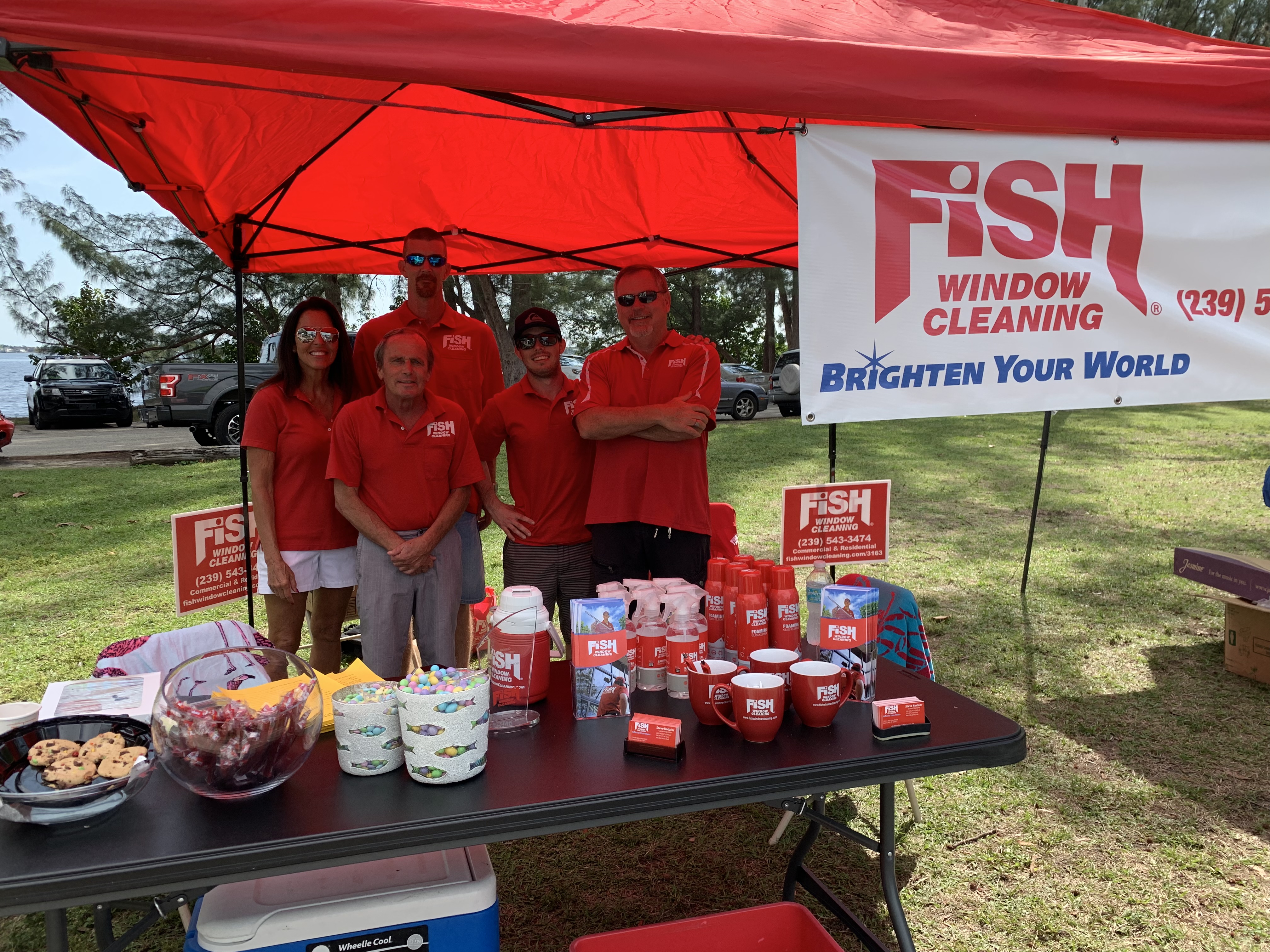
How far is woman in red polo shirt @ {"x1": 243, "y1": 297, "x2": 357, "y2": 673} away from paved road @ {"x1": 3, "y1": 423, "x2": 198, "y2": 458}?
36.3ft

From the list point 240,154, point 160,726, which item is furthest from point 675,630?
point 240,154

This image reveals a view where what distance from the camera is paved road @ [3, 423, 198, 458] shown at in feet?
43.2

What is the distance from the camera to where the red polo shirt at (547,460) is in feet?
10.5

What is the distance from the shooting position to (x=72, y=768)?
1591 mm

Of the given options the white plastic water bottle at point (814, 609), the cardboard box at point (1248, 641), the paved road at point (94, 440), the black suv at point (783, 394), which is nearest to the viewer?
the white plastic water bottle at point (814, 609)

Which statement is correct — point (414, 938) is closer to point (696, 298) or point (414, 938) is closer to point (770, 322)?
point (696, 298)

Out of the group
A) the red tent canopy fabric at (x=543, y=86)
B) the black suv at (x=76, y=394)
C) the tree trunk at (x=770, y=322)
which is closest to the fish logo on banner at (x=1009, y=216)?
the red tent canopy fabric at (x=543, y=86)

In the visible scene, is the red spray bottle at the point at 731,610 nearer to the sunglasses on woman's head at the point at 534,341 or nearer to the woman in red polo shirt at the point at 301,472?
the sunglasses on woman's head at the point at 534,341

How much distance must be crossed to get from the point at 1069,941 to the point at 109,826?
236cm

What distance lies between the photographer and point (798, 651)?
2246 millimetres

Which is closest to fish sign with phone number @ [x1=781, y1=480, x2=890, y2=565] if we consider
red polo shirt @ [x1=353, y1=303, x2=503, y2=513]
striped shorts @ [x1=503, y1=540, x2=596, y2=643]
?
striped shorts @ [x1=503, y1=540, x2=596, y2=643]

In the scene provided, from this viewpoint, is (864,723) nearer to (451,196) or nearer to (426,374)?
(426,374)

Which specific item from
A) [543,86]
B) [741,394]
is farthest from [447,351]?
[741,394]

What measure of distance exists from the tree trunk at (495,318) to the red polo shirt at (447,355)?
840cm
